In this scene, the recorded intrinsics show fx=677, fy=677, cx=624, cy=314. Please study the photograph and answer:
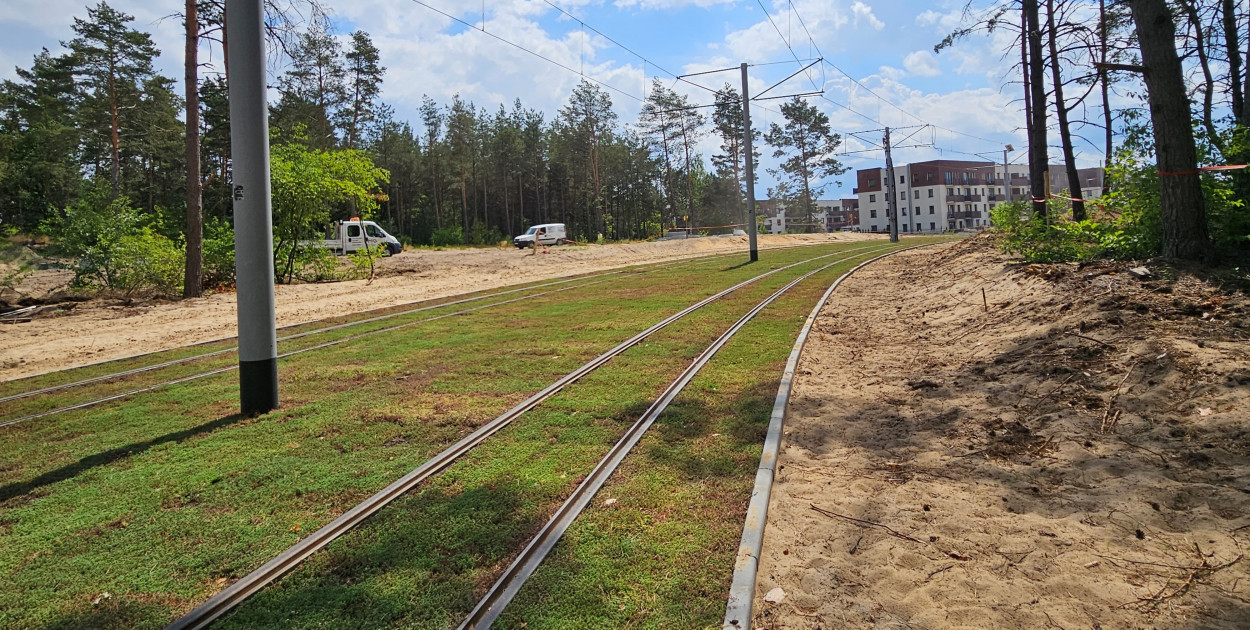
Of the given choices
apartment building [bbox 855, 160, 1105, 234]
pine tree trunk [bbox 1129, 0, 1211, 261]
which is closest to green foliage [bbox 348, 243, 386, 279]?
pine tree trunk [bbox 1129, 0, 1211, 261]

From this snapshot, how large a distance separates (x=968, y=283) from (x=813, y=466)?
885cm

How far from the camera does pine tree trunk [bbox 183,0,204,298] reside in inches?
668

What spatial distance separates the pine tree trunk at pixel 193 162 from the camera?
55.7 feet

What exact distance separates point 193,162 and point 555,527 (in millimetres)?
18144

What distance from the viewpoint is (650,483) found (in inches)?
171

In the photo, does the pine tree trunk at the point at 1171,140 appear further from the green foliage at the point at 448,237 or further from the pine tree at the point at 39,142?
the green foliage at the point at 448,237

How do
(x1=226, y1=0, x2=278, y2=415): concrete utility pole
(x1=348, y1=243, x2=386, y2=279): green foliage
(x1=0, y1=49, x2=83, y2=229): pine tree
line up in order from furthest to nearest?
(x1=0, y1=49, x2=83, y2=229): pine tree < (x1=348, y1=243, x2=386, y2=279): green foliage < (x1=226, y1=0, x2=278, y2=415): concrete utility pole

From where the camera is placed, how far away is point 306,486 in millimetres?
4328

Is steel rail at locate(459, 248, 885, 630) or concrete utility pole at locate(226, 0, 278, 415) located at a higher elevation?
concrete utility pole at locate(226, 0, 278, 415)

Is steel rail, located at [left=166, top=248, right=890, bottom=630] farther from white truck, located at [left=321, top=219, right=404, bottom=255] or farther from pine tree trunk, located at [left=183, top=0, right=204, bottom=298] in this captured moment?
white truck, located at [left=321, top=219, right=404, bottom=255]

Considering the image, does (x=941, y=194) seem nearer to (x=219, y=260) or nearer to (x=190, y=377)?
(x=219, y=260)

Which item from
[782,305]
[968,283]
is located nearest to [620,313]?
[782,305]

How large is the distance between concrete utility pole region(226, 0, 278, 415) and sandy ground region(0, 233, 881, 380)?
17.0ft

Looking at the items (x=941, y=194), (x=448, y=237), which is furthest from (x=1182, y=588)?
(x=941, y=194)
